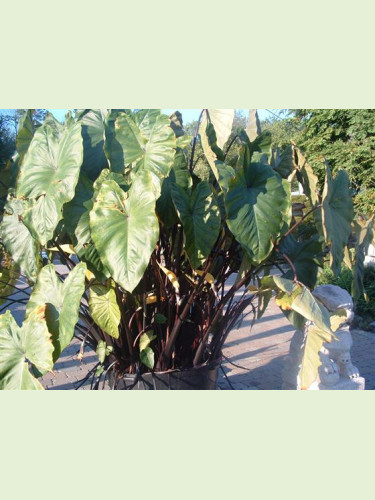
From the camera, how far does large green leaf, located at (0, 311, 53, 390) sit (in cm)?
218

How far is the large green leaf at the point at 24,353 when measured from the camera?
85.7 inches

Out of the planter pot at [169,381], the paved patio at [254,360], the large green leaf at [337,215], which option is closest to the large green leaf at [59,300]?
the planter pot at [169,381]

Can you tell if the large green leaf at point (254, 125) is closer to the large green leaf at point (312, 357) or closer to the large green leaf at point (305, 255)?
the large green leaf at point (305, 255)

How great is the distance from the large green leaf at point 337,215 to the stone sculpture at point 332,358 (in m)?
0.72

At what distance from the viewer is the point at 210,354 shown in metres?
3.11

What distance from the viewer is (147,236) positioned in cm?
212

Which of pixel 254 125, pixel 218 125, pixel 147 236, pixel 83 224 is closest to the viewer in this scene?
pixel 147 236

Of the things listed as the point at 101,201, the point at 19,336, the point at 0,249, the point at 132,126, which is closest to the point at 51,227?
the point at 101,201

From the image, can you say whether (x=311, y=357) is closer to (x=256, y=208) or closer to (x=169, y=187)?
(x=256, y=208)

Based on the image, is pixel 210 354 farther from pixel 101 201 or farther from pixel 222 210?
pixel 101 201

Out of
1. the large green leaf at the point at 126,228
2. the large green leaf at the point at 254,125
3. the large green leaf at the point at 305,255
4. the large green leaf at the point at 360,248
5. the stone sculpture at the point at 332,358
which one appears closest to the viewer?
the large green leaf at the point at 126,228

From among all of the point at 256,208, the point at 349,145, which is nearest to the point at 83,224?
the point at 256,208

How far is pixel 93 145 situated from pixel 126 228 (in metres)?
0.79

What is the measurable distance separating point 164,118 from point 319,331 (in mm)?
1298
